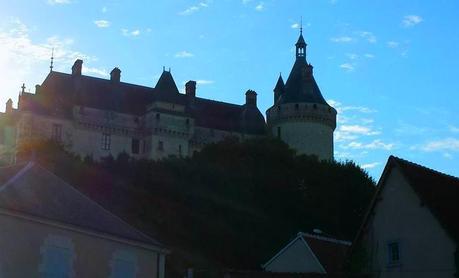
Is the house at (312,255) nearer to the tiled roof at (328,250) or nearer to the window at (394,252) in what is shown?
the tiled roof at (328,250)

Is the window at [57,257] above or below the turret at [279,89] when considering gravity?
below

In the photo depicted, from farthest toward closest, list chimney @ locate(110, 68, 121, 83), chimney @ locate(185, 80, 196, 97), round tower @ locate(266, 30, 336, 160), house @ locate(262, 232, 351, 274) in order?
Result: 1. chimney @ locate(185, 80, 196, 97)
2. chimney @ locate(110, 68, 121, 83)
3. round tower @ locate(266, 30, 336, 160)
4. house @ locate(262, 232, 351, 274)

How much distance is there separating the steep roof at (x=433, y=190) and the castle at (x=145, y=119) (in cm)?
5159

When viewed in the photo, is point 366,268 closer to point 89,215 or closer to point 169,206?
point 89,215

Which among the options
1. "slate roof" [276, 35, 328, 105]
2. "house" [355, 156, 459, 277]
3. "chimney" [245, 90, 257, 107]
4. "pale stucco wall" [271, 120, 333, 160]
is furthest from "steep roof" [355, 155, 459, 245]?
"chimney" [245, 90, 257, 107]

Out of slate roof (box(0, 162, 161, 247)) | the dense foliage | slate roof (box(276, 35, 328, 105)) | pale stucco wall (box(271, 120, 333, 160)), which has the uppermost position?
slate roof (box(276, 35, 328, 105))

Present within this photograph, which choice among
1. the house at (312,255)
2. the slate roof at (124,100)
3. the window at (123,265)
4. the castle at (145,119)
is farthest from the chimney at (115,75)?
the window at (123,265)

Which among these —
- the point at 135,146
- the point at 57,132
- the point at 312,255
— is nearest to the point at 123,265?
the point at 312,255

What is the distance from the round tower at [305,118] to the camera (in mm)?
79812

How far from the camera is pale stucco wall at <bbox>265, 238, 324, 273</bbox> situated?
106 feet

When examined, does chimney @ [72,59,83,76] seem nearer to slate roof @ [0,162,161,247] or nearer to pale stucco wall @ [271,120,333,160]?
pale stucco wall @ [271,120,333,160]

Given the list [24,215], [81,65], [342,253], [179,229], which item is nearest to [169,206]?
[179,229]

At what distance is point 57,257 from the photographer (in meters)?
20.2

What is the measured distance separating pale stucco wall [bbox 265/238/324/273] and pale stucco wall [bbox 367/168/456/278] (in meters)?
6.78
